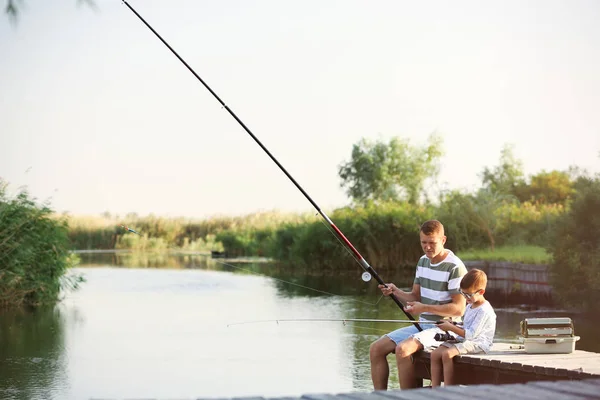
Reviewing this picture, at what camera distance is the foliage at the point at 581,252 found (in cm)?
1303

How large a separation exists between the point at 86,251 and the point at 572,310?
23163 millimetres

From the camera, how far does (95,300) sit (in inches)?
597

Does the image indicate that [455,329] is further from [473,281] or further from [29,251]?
[29,251]

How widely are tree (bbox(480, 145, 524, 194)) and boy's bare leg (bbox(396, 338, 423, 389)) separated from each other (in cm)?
2743

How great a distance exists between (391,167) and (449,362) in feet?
102

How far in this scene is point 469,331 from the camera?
5.46 metres

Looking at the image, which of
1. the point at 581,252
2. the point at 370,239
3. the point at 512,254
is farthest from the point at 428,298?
the point at 370,239

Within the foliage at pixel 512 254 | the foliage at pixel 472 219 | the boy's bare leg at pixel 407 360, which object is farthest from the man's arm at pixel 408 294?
the foliage at pixel 472 219

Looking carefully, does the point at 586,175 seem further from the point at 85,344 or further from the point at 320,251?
the point at 320,251

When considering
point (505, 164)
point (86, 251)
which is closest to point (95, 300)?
point (86, 251)

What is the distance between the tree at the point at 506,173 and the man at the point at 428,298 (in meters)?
27.3

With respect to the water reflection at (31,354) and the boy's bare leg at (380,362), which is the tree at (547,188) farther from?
the boy's bare leg at (380,362)

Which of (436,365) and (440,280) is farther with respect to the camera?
(440,280)

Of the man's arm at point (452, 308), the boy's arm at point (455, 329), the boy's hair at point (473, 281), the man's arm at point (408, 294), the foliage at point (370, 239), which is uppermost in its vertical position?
the foliage at point (370, 239)
